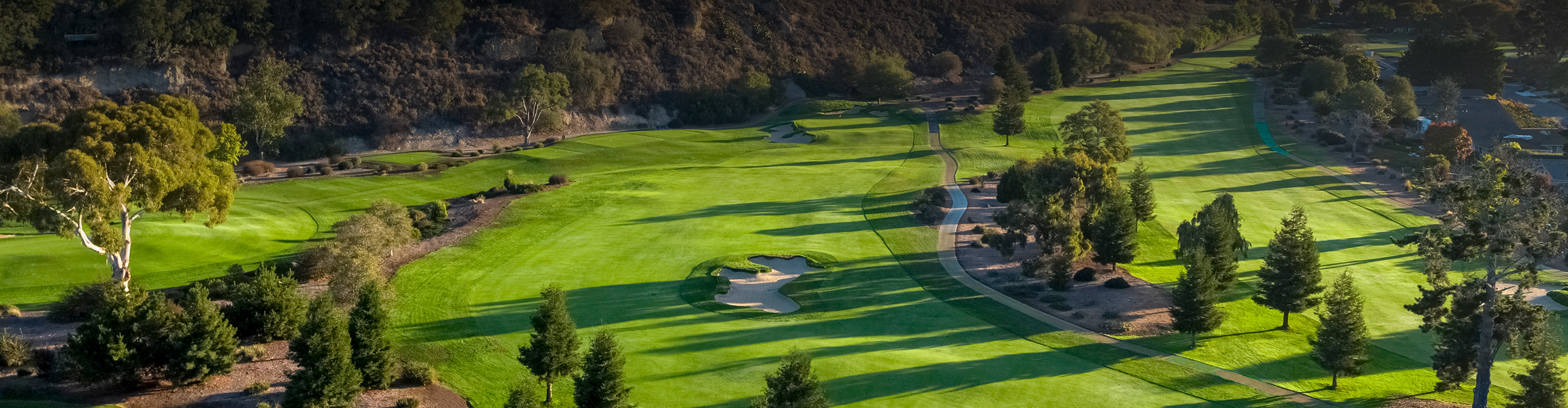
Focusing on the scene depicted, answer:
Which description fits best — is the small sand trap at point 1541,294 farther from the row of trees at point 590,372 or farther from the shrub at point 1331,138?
the shrub at point 1331,138

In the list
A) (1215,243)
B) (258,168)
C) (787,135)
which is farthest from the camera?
(787,135)

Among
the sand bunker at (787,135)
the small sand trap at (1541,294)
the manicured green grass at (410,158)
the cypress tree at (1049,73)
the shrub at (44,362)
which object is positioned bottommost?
the small sand trap at (1541,294)

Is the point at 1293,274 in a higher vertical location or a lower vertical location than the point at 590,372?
lower

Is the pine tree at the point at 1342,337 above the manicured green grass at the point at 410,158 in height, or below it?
below

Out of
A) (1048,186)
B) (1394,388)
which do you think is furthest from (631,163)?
(1394,388)

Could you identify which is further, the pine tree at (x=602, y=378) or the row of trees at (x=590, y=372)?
the pine tree at (x=602, y=378)

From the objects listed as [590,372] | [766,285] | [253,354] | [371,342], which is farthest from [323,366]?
[766,285]

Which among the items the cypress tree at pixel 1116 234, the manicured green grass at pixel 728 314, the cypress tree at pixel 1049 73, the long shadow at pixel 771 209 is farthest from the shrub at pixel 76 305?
the cypress tree at pixel 1049 73

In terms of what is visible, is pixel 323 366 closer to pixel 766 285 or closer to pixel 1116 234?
pixel 766 285
